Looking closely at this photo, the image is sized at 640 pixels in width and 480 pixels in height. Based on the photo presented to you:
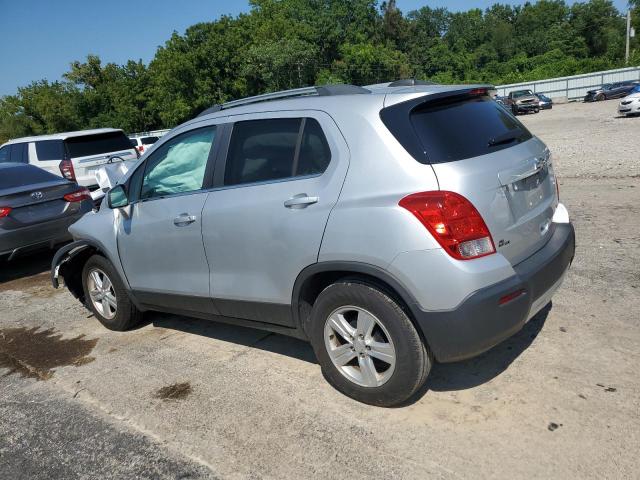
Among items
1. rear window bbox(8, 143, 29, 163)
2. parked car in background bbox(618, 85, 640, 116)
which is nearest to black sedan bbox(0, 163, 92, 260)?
rear window bbox(8, 143, 29, 163)

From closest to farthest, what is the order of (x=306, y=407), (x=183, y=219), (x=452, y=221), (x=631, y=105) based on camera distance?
(x=452, y=221) → (x=306, y=407) → (x=183, y=219) → (x=631, y=105)

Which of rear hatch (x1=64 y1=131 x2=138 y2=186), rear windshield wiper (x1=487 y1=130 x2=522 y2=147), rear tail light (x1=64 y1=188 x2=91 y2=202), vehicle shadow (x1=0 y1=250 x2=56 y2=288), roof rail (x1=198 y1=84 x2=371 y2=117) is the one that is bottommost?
vehicle shadow (x1=0 y1=250 x2=56 y2=288)

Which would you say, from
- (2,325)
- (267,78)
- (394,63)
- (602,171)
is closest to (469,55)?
(394,63)

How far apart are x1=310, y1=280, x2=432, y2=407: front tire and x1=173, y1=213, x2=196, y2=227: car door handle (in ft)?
3.89

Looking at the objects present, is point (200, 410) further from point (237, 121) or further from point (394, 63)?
point (394, 63)

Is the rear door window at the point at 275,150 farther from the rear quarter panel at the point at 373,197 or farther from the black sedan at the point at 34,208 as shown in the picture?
the black sedan at the point at 34,208

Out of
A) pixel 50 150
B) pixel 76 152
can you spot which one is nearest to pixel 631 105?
pixel 76 152

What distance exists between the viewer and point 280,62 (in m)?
56.9

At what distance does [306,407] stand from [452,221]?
1462 millimetres

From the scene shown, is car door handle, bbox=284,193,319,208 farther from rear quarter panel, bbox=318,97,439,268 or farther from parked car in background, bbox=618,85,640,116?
parked car in background, bbox=618,85,640,116

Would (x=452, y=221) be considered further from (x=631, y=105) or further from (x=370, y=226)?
(x=631, y=105)

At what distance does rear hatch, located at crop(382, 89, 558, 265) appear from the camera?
2.79 metres

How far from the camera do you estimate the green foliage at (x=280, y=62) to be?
2277 inches

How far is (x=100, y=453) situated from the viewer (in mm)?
3047
